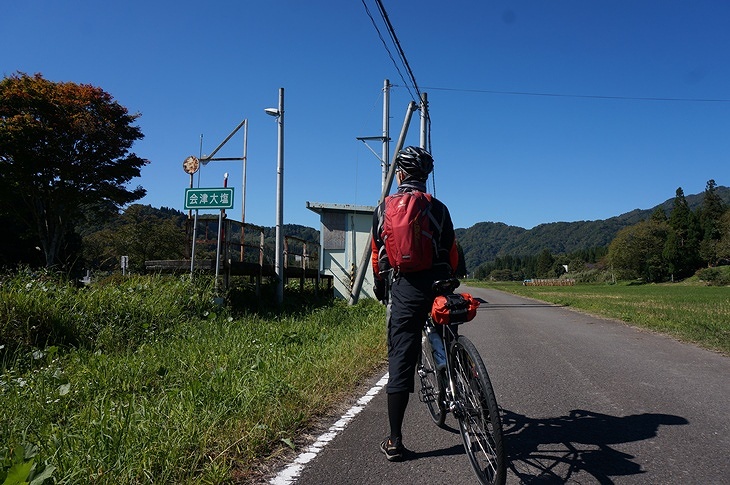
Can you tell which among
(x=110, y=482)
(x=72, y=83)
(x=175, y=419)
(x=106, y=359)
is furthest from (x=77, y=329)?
(x=72, y=83)

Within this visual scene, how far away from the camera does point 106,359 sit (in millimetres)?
5461

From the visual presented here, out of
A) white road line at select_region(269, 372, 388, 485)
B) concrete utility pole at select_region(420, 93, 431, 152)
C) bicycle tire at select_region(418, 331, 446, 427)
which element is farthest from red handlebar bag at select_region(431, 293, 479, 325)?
concrete utility pole at select_region(420, 93, 431, 152)

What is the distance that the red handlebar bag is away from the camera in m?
2.81

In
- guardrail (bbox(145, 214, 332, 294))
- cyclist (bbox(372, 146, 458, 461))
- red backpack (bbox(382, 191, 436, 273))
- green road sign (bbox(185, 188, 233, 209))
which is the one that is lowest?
cyclist (bbox(372, 146, 458, 461))

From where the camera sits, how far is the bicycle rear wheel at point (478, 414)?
2.35 m

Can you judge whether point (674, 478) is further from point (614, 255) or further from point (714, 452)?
point (614, 255)

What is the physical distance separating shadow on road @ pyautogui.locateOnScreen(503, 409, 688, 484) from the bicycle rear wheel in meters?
0.32

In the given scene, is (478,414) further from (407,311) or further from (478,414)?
(407,311)

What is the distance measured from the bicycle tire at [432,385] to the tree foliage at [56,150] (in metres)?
16.9

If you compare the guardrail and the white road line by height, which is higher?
the guardrail

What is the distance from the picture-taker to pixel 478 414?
2609mm

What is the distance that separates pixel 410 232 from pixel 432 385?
1.23 m

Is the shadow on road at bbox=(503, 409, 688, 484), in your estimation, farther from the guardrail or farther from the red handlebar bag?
the guardrail

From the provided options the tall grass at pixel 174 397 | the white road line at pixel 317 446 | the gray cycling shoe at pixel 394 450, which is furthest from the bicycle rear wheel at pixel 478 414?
the tall grass at pixel 174 397
